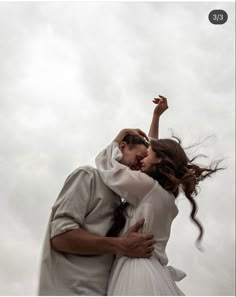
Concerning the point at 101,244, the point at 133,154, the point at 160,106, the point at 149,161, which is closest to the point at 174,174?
the point at 149,161

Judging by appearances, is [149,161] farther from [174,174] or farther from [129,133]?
[129,133]

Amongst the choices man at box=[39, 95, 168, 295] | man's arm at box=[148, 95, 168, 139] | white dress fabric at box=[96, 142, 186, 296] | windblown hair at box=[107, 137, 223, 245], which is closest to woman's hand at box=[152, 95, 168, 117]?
man's arm at box=[148, 95, 168, 139]

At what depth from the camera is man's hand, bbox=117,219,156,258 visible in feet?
5.01

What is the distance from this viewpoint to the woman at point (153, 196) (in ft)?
4.86

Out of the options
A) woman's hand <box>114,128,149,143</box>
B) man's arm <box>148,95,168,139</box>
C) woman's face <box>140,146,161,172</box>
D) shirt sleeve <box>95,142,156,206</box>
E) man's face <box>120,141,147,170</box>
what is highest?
man's arm <box>148,95,168,139</box>

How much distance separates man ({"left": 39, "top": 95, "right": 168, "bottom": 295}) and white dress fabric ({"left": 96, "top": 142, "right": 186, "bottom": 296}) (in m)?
0.04

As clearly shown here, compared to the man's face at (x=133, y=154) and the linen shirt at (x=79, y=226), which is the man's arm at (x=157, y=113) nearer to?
the man's face at (x=133, y=154)

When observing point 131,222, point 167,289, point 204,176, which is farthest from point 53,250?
point 204,176

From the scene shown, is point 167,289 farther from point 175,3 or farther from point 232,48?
point 175,3

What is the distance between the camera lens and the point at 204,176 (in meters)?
1.81

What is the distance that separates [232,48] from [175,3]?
1.18ft

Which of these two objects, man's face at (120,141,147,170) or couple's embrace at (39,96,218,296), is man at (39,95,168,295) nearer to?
Answer: couple's embrace at (39,96,218,296)

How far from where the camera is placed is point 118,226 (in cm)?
166

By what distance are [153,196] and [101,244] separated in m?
0.26
